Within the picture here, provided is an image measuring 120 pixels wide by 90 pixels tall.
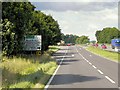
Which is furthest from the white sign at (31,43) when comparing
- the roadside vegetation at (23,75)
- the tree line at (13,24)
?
the roadside vegetation at (23,75)

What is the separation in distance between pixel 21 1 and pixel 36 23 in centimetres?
1403

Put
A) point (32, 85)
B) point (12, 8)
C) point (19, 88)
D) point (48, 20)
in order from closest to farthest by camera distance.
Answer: point (19, 88), point (32, 85), point (12, 8), point (48, 20)

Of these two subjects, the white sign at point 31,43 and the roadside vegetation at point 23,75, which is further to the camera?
the white sign at point 31,43

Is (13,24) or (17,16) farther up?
(17,16)

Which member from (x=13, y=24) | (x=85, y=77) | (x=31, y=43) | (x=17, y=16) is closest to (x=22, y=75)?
(x=85, y=77)

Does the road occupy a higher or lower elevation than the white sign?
lower

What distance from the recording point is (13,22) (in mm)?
32000

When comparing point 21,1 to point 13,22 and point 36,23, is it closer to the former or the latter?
point 13,22

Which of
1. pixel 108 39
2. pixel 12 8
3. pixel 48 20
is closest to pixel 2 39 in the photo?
pixel 12 8

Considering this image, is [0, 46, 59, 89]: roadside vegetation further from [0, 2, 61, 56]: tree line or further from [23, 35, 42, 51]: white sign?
[23, 35, 42, 51]: white sign

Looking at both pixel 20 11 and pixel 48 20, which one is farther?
pixel 48 20

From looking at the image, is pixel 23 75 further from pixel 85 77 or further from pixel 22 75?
pixel 85 77

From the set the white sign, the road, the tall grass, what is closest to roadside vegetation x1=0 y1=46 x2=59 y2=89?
the tall grass

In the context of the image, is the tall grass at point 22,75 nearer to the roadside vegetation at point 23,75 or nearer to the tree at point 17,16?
the roadside vegetation at point 23,75
